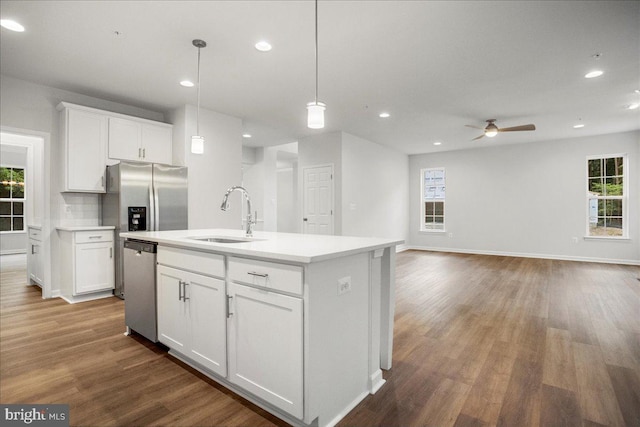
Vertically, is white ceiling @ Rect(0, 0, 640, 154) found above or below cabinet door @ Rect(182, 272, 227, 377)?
above

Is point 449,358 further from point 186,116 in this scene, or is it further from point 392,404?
point 186,116

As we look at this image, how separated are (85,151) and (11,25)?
64.2 inches

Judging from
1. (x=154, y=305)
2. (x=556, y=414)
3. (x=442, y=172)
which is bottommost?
(x=556, y=414)

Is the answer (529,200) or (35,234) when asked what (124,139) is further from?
(529,200)

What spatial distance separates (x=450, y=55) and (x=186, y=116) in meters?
3.59

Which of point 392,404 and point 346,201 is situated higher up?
point 346,201

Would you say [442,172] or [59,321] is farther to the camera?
[442,172]

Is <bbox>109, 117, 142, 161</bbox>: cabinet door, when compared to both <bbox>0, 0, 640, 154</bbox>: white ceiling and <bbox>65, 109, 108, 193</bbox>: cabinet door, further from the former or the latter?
<bbox>0, 0, 640, 154</bbox>: white ceiling

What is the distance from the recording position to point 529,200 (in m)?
7.55

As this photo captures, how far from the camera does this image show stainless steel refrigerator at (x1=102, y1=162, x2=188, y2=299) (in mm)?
4023

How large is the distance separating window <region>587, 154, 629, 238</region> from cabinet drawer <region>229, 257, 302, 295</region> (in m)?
8.03

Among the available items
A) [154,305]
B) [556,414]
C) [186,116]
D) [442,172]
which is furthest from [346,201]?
[556,414]

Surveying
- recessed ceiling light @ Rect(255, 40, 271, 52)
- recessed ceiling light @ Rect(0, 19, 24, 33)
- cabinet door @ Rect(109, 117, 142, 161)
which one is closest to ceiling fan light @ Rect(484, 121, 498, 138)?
recessed ceiling light @ Rect(255, 40, 271, 52)

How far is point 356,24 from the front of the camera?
2.68 metres
